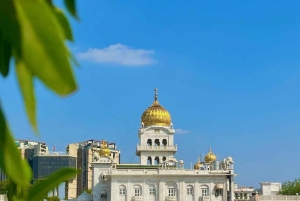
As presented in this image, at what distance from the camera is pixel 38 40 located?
875 mm

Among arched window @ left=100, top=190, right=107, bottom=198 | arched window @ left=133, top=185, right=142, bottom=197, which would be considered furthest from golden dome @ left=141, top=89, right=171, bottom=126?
arched window @ left=100, top=190, right=107, bottom=198

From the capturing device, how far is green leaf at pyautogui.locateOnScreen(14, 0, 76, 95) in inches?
34.1

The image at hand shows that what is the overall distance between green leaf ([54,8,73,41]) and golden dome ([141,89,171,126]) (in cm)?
5848

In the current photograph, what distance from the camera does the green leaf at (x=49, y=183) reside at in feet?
4.26

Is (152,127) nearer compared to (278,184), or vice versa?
(152,127)

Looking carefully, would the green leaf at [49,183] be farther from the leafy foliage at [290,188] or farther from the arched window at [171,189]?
the leafy foliage at [290,188]

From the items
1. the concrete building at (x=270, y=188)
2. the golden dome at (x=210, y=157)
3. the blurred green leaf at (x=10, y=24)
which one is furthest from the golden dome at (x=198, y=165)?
the blurred green leaf at (x=10, y=24)

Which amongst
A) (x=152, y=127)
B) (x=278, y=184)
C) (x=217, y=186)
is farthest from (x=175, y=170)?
(x=278, y=184)

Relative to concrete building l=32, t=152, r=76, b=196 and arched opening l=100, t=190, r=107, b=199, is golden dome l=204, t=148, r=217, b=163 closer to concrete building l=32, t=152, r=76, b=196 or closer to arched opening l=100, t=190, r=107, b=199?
arched opening l=100, t=190, r=107, b=199

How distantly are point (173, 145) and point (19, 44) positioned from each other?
5768 cm

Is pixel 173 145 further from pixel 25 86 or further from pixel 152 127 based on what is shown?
pixel 25 86

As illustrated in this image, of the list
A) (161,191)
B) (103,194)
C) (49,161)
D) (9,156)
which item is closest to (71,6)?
(9,156)

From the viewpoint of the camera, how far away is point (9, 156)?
35.6 inches

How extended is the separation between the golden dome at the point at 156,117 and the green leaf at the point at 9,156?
192ft
